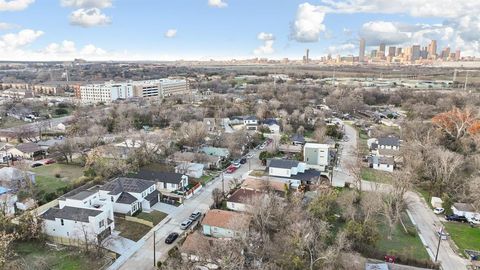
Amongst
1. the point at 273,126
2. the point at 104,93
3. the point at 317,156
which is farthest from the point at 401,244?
the point at 104,93

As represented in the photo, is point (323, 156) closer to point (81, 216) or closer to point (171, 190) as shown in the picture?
point (171, 190)

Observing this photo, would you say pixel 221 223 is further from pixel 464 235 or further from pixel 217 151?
pixel 217 151

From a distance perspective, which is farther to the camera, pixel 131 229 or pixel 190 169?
pixel 190 169

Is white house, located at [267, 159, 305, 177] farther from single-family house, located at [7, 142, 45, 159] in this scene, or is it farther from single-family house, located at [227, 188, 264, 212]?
single-family house, located at [7, 142, 45, 159]

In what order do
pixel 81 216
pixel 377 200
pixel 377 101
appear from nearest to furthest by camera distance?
pixel 81 216
pixel 377 200
pixel 377 101

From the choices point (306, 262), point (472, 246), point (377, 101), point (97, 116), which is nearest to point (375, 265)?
point (306, 262)

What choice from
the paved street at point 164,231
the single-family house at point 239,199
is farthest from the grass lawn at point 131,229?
the single-family house at point 239,199
